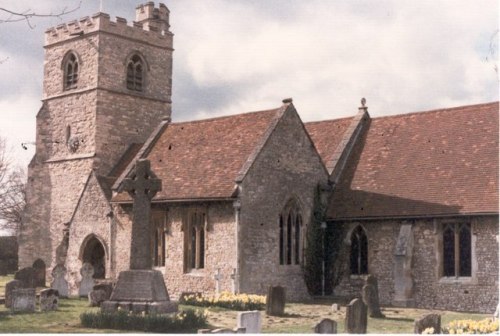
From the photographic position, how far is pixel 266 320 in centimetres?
2183

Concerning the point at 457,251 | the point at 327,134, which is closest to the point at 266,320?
the point at 457,251

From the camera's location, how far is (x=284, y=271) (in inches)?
1160

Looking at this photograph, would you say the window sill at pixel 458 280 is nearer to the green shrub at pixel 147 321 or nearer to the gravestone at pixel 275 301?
the gravestone at pixel 275 301

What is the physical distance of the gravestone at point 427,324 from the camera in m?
16.3

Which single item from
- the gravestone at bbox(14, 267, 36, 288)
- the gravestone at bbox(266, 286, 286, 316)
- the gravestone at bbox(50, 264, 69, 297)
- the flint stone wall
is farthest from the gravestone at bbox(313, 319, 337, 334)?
the gravestone at bbox(14, 267, 36, 288)

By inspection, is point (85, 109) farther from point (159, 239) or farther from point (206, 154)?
point (159, 239)

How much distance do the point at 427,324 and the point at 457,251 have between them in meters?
11.4

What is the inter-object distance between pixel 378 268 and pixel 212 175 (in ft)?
23.1

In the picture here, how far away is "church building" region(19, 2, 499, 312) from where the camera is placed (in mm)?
27594

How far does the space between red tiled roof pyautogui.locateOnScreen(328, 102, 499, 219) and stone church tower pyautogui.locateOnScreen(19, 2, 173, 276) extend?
466 inches

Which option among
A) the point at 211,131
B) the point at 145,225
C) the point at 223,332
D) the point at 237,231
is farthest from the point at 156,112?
the point at 223,332

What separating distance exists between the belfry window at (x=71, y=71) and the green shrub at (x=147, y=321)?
2239 cm

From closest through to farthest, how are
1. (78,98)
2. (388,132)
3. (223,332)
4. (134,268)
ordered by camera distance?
(223,332) < (134,268) < (388,132) < (78,98)

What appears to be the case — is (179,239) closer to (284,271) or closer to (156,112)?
(284,271)
